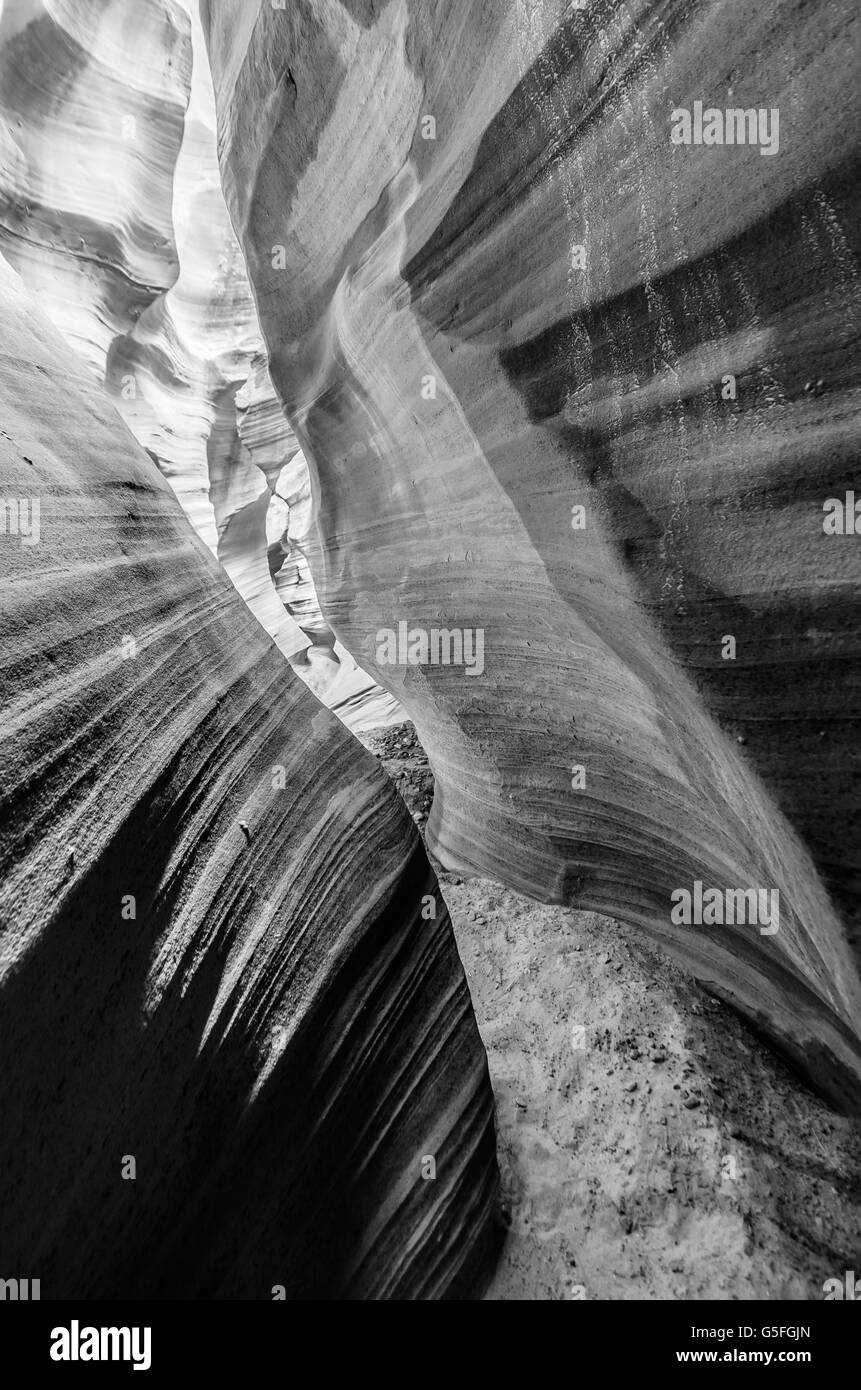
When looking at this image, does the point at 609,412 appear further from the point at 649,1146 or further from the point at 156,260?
the point at 156,260

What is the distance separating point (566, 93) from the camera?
1.24m

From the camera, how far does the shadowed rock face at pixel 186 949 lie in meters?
0.80

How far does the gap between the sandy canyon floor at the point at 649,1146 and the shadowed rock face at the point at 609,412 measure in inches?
4.4

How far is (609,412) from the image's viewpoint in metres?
1.23

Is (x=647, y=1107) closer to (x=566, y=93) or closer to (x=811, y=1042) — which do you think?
(x=811, y=1042)

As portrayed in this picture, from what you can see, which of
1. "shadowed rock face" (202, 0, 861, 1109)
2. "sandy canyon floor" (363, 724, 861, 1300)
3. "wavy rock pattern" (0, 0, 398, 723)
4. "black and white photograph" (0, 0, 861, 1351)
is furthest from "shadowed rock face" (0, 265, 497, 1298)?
"wavy rock pattern" (0, 0, 398, 723)

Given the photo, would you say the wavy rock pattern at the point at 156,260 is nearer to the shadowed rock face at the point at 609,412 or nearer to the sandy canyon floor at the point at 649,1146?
the shadowed rock face at the point at 609,412

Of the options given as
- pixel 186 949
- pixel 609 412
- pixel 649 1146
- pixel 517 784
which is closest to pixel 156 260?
pixel 517 784

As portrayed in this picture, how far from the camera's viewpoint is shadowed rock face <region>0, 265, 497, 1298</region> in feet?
2.62

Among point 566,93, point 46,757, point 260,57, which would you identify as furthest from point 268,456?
point 46,757

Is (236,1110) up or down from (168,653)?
down

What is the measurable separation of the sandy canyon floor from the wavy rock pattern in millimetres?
3056

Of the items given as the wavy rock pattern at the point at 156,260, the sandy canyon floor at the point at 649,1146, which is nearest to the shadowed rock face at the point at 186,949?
the sandy canyon floor at the point at 649,1146
